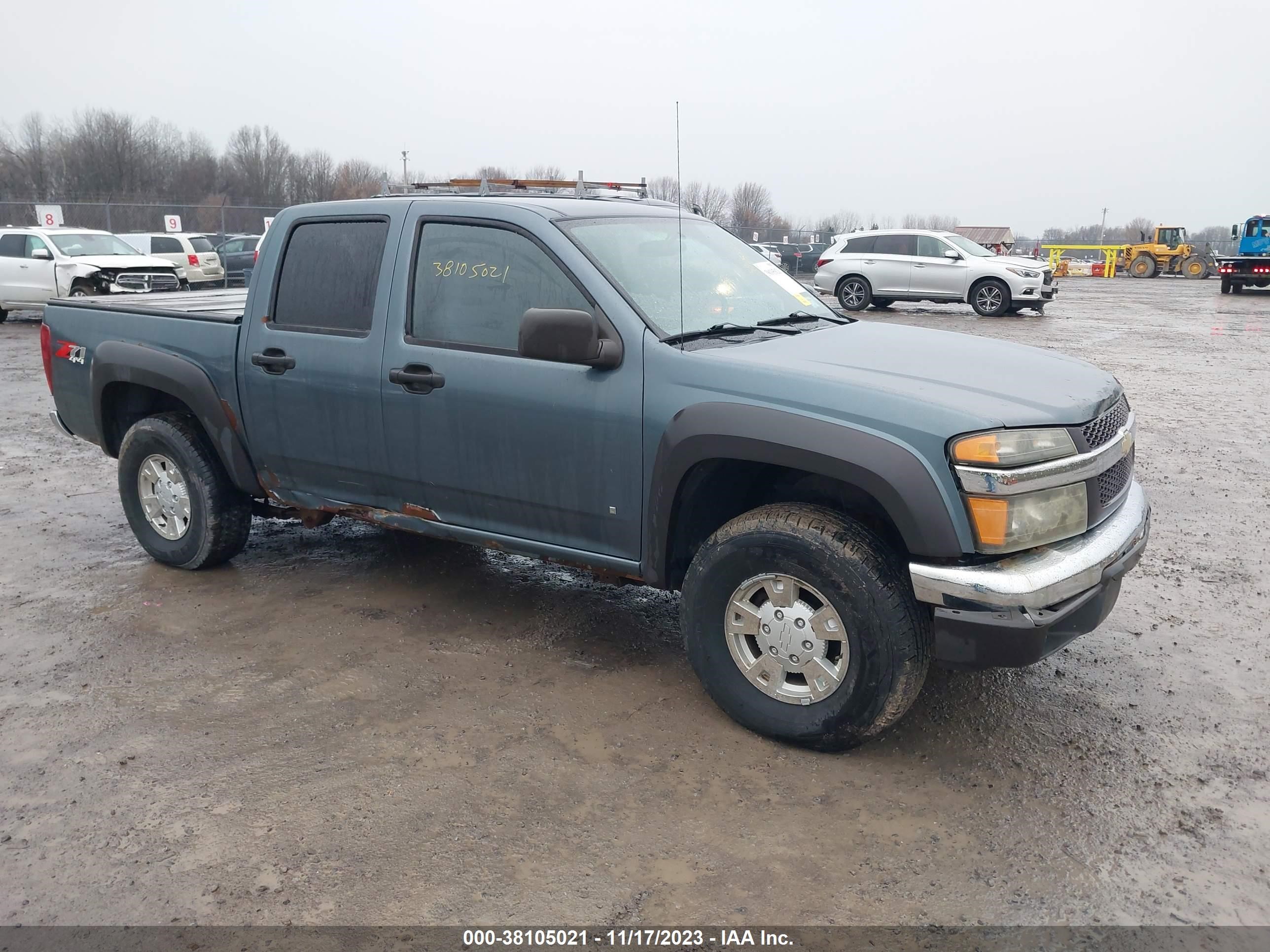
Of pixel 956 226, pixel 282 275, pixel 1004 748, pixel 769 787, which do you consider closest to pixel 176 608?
pixel 282 275

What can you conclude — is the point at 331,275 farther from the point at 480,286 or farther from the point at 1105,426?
the point at 1105,426

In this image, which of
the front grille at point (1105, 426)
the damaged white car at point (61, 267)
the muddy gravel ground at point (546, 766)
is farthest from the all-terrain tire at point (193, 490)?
the damaged white car at point (61, 267)

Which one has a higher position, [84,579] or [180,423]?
[180,423]

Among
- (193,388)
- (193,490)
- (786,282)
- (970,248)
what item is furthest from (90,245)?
(786,282)

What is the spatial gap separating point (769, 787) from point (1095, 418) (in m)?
1.67

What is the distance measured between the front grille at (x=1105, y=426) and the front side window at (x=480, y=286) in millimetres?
1833

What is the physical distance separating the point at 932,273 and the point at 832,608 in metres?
18.9

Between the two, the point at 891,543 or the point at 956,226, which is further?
the point at 956,226

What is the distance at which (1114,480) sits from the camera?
364 centimetres

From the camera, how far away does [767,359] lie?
11.8 ft

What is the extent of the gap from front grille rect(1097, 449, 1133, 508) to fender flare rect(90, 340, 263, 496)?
3760mm

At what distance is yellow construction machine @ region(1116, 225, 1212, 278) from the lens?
134 ft

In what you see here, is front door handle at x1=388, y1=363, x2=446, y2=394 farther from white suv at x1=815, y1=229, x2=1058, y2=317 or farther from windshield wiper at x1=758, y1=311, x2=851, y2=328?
white suv at x1=815, y1=229, x2=1058, y2=317

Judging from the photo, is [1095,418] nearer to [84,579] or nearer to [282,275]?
[282,275]
